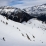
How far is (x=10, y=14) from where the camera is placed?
2502 inches

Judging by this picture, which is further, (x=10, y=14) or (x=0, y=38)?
(x=10, y=14)

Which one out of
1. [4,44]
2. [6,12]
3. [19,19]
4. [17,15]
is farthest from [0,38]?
[6,12]

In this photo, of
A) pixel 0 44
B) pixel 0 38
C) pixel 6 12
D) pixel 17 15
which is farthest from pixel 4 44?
pixel 6 12

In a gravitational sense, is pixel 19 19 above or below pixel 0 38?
below

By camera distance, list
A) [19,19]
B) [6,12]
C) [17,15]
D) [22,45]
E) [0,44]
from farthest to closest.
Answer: [6,12]
[17,15]
[19,19]
[22,45]
[0,44]

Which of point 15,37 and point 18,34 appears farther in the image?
point 18,34

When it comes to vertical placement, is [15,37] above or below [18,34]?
above

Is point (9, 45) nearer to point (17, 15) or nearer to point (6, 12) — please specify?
point (17, 15)

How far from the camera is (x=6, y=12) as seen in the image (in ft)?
221

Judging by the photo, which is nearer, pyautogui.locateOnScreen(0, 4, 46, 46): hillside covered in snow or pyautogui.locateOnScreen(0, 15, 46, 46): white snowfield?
pyautogui.locateOnScreen(0, 15, 46, 46): white snowfield

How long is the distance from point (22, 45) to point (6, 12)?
5554 cm

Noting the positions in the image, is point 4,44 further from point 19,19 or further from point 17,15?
point 17,15

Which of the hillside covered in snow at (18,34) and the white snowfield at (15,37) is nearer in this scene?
the white snowfield at (15,37)

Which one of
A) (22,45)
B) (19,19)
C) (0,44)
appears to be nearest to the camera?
(0,44)
